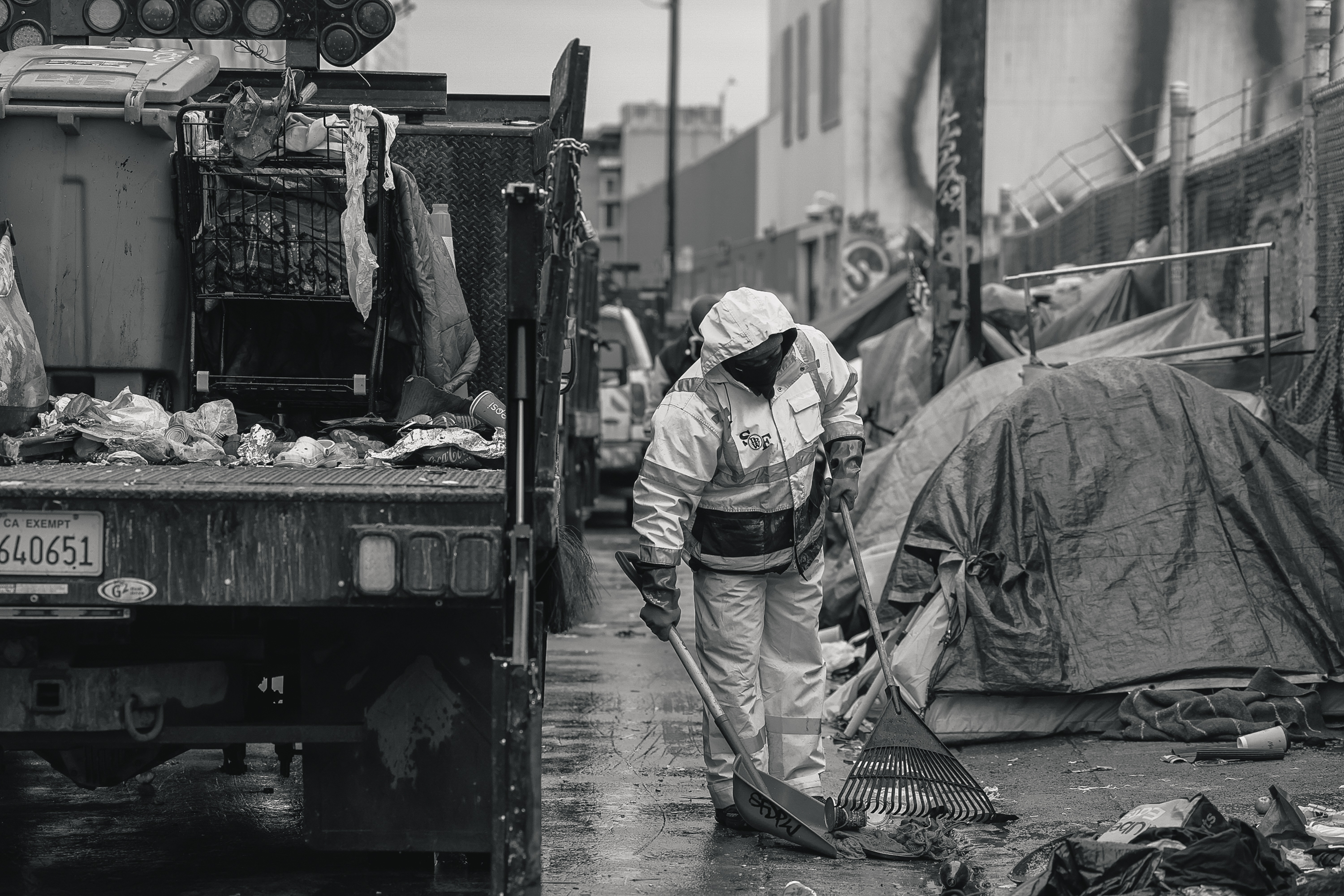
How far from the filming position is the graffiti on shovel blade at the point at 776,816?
518 cm

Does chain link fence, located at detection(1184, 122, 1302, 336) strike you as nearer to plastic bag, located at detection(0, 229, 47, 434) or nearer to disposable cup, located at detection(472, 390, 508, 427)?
disposable cup, located at detection(472, 390, 508, 427)

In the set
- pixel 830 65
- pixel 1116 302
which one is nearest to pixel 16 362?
pixel 1116 302

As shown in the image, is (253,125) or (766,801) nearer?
(253,125)

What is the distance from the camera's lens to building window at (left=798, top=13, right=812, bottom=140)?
136 feet

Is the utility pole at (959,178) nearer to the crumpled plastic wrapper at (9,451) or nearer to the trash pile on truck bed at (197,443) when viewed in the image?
the trash pile on truck bed at (197,443)

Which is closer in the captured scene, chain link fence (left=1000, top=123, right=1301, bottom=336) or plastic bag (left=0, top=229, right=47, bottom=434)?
plastic bag (left=0, top=229, right=47, bottom=434)

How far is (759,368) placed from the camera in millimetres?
5445

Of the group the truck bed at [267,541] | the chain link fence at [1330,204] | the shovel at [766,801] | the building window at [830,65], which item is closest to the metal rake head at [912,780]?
the shovel at [766,801]

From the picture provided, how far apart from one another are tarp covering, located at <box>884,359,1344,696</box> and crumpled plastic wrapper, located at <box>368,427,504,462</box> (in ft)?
8.90

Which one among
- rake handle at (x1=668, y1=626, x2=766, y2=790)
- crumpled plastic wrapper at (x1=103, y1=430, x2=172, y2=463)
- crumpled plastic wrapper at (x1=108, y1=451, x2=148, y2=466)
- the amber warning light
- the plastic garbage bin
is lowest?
rake handle at (x1=668, y1=626, x2=766, y2=790)

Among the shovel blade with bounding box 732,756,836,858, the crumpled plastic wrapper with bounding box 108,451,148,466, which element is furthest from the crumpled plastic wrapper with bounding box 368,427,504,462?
the shovel blade with bounding box 732,756,836,858

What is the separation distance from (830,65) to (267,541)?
119 feet

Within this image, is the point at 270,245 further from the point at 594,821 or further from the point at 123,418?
the point at 594,821

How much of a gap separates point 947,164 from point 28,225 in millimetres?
6637
